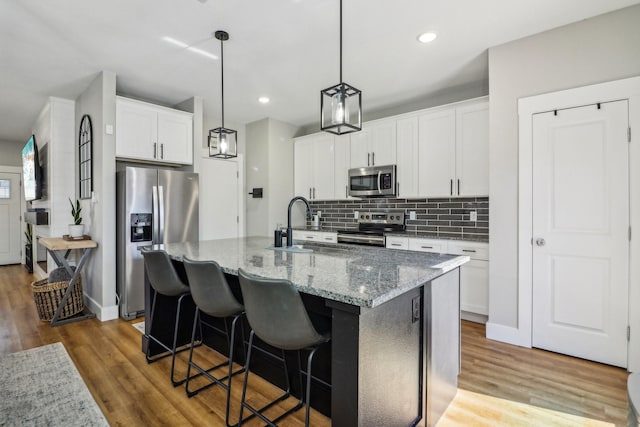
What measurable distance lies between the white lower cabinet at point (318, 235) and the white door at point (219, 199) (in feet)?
3.79

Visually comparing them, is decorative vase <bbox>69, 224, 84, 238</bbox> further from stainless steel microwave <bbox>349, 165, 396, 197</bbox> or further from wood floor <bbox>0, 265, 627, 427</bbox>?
stainless steel microwave <bbox>349, 165, 396, 197</bbox>

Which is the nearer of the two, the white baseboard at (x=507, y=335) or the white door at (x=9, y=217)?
the white baseboard at (x=507, y=335)

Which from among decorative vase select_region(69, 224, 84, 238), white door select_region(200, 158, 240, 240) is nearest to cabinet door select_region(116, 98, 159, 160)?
decorative vase select_region(69, 224, 84, 238)

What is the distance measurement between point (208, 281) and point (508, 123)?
2.82 metres

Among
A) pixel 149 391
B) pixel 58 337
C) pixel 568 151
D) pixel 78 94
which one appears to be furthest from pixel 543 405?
pixel 78 94

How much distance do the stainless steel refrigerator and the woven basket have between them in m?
0.49

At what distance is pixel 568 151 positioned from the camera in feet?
8.53

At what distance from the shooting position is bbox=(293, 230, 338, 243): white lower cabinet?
4.49 meters

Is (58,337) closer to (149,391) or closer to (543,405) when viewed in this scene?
(149,391)

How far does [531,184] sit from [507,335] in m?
1.35

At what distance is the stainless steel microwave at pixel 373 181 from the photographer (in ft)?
13.6

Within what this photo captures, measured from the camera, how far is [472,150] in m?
3.54

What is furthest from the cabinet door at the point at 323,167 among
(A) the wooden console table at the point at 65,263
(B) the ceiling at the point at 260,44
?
(A) the wooden console table at the point at 65,263

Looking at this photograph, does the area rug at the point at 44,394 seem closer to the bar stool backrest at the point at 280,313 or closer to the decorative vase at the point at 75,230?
the bar stool backrest at the point at 280,313
